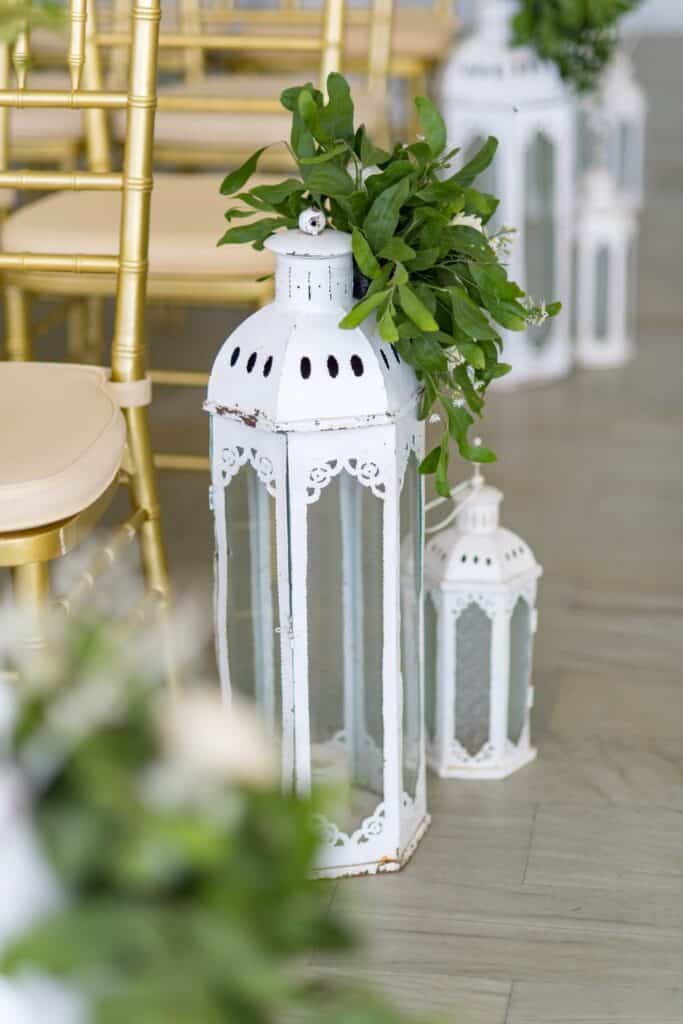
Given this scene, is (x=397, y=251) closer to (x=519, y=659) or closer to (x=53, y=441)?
(x=53, y=441)

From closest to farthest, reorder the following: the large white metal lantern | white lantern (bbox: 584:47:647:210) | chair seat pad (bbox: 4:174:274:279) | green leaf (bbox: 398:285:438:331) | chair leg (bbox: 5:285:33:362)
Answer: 1. green leaf (bbox: 398:285:438:331)
2. chair seat pad (bbox: 4:174:274:279)
3. chair leg (bbox: 5:285:33:362)
4. the large white metal lantern
5. white lantern (bbox: 584:47:647:210)

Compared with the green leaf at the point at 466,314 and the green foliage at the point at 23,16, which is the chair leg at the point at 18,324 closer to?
the green leaf at the point at 466,314

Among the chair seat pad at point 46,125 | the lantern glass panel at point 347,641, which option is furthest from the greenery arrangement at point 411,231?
the chair seat pad at point 46,125

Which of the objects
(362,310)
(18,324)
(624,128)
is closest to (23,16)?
(362,310)

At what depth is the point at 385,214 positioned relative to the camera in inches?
50.1

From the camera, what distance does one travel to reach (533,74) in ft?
9.62

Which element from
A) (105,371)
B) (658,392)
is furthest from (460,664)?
(658,392)

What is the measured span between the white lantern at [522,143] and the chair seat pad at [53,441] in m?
1.59

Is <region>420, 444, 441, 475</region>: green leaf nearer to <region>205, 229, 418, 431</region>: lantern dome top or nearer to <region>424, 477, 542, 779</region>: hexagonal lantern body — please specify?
<region>205, 229, 418, 431</region>: lantern dome top

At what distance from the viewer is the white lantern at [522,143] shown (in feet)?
9.57

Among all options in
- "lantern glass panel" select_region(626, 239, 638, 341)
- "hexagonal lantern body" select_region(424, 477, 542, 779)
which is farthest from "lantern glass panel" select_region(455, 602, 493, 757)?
"lantern glass panel" select_region(626, 239, 638, 341)

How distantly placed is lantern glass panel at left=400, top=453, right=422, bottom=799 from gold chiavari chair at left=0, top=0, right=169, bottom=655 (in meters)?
0.27

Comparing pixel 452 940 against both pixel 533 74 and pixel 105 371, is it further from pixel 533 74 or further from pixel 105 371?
pixel 533 74

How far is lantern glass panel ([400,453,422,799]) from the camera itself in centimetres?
142
